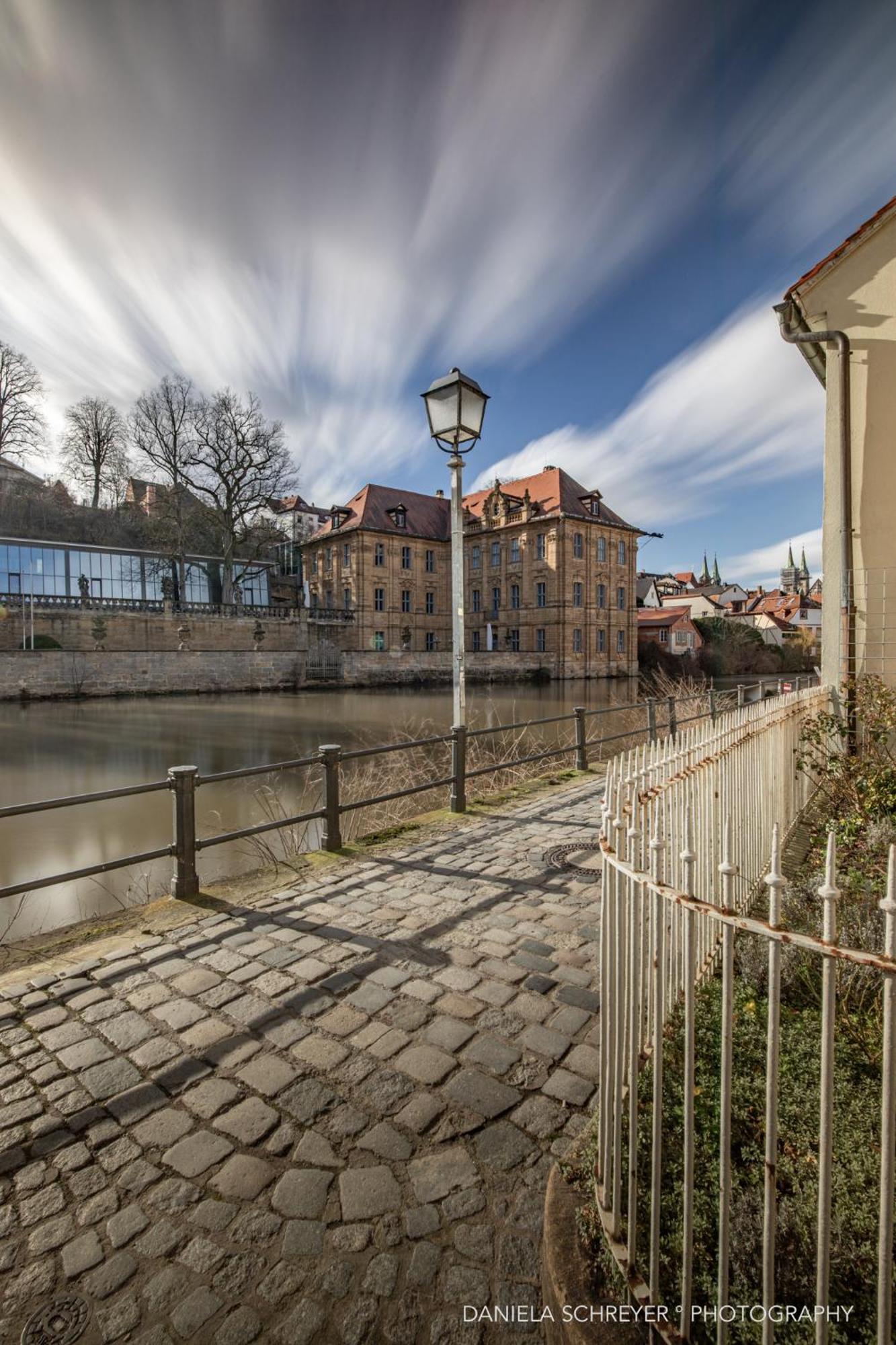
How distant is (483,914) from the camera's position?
4512mm

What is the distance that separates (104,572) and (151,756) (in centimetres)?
2869

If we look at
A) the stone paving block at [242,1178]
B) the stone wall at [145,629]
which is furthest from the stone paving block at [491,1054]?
the stone wall at [145,629]

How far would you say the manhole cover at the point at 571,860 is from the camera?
529cm

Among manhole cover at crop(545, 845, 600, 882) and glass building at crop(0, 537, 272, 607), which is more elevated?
glass building at crop(0, 537, 272, 607)

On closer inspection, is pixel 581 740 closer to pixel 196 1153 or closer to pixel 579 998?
pixel 579 998

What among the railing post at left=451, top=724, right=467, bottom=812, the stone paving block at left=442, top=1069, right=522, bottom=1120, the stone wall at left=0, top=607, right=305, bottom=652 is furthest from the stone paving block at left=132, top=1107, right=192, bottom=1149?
the stone wall at left=0, top=607, right=305, bottom=652

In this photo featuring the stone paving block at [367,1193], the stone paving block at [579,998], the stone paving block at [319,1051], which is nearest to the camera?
the stone paving block at [367,1193]

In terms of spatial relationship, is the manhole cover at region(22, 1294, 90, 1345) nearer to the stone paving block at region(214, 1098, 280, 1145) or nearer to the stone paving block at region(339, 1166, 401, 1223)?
the stone paving block at region(214, 1098, 280, 1145)

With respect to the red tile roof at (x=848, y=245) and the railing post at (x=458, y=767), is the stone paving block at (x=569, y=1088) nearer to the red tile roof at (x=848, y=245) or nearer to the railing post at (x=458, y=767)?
the railing post at (x=458, y=767)

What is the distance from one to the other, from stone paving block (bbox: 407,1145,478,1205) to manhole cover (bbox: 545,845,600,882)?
9.77ft

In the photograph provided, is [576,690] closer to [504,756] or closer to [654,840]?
[504,756]

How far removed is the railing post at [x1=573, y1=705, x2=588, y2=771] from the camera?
9367 mm

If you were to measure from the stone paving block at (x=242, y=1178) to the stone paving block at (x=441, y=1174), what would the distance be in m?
0.52

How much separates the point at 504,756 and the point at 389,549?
35.5 m
